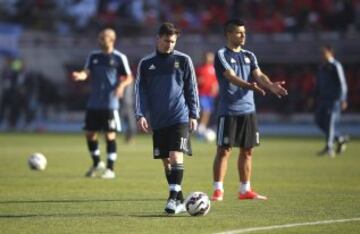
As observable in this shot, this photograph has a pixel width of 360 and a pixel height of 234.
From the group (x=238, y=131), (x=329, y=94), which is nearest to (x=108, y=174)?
(x=238, y=131)

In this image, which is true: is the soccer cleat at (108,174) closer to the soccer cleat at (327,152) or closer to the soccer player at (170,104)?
the soccer player at (170,104)

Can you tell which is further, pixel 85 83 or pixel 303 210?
pixel 85 83

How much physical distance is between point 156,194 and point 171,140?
94.9 inches

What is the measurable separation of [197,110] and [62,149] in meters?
14.4

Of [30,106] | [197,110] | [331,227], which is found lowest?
[30,106]

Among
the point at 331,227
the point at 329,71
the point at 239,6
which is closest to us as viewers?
the point at 331,227

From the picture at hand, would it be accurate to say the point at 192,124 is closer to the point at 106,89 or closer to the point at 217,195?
the point at 217,195

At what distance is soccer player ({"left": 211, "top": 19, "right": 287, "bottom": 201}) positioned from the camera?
1387 cm

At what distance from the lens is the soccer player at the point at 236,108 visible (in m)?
13.9

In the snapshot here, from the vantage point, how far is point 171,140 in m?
12.5

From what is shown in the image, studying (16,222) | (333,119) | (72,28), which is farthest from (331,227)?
(72,28)

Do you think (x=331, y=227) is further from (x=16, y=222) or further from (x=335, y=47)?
(x=335, y=47)

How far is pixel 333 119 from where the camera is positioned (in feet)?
80.0

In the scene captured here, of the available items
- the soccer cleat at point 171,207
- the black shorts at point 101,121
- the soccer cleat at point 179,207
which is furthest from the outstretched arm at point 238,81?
the black shorts at point 101,121
